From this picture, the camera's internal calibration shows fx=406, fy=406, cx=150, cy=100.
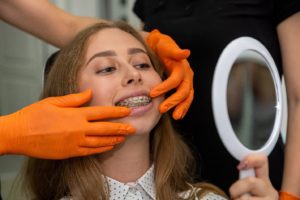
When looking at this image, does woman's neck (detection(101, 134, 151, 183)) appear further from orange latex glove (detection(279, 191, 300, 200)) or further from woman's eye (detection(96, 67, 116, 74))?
orange latex glove (detection(279, 191, 300, 200))

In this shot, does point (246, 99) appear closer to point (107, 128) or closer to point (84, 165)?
point (107, 128)

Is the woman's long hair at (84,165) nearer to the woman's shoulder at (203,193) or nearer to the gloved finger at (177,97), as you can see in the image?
the woman's shoulder at (203,193)

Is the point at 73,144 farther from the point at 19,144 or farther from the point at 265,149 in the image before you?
the point at 265,149

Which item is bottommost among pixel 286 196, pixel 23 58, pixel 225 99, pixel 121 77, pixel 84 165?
pixel 286 196

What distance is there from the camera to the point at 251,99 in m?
0.99

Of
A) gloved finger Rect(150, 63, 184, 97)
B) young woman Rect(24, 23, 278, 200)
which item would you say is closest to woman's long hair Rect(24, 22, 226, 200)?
young woman Rect(24, 23, 278, 200)

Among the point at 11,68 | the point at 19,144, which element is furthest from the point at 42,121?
the point at 11,68

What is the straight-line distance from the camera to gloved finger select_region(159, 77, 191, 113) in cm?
107

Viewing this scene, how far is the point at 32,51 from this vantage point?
2855 millimetres

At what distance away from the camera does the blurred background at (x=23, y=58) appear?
109 inches

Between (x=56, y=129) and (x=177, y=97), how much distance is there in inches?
13.0

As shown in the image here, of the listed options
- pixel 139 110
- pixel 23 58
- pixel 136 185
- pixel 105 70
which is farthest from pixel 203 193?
pixel 23 58

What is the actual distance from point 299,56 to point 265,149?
11.7 inches

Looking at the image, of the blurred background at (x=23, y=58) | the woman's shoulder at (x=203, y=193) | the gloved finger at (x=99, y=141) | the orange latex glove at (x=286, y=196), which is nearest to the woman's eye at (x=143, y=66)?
the gloved finger at (x=99, y=141)
